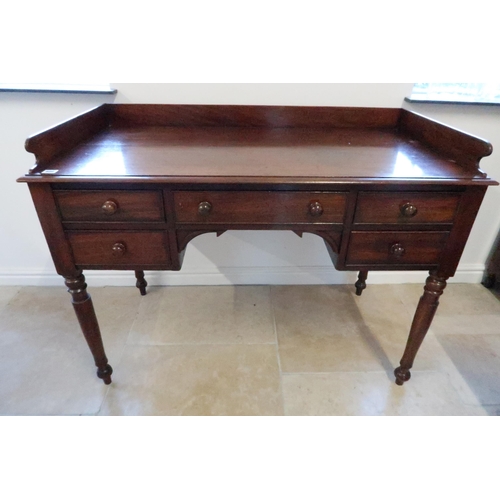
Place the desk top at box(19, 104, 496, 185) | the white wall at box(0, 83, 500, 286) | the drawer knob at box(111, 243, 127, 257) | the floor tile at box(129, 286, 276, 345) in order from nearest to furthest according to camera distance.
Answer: the desk top at box(19, 104, 496, 185)
the drawer knob at box(111, 243, 127, 257)
the white wall at box(0, 83, 500, 286)
the floor tile at box(129, 286, 276, 345)

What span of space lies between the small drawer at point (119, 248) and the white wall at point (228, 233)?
69 centimetres

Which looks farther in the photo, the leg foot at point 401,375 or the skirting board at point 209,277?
the skirting board at point 209,277

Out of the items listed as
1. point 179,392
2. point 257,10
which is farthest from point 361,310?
point 257,10

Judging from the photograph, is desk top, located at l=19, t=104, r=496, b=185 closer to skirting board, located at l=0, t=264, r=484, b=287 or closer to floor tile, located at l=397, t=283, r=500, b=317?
skirting board, located at l=0, t=264, r=484, b=287

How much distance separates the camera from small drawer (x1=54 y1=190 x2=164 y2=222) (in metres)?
0.94

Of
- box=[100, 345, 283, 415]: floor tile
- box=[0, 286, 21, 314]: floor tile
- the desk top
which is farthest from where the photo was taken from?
box=[0, 286, 21, 314]: floor tile

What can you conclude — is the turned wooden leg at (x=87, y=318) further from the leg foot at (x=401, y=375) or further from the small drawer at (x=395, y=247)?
the leg foot at (x=401, y=375)

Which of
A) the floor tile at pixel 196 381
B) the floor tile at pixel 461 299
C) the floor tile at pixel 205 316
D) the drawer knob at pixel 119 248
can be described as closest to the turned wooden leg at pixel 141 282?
the floor tile at pixel 205 316

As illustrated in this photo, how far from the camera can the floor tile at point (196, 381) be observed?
50.1 inches

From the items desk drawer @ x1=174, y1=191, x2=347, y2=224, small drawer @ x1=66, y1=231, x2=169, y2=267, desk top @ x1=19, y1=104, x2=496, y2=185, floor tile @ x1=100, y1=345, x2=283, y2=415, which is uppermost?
desk top @ x1=19, y1=104, x2=496, y2=185

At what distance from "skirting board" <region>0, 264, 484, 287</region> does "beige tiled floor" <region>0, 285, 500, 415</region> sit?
4 centimetres

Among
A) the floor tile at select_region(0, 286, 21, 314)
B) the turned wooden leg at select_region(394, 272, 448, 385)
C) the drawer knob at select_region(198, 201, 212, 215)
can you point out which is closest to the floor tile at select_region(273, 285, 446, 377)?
the turned wooden leg at select_region(394, 272, 448, 385)

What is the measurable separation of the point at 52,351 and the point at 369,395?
1341mm

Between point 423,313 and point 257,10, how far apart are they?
1199mm
